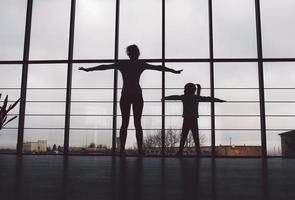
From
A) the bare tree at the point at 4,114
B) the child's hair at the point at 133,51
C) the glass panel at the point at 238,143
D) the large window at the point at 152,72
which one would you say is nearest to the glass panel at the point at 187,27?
the large window at the point at 152,72

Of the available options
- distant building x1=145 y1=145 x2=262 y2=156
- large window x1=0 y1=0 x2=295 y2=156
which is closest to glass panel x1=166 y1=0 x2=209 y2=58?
large window x1=0 y1=0 x2=295 y2=156

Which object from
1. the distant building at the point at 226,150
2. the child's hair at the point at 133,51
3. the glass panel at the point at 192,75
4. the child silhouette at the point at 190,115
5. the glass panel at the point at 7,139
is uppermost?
the glass panel at the point at 192,75

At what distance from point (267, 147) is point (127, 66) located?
3.34 m

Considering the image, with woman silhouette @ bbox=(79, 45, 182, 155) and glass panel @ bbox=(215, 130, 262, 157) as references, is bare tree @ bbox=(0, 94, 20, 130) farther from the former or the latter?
glass panel @ bbox=(215, 130, 262, 157)

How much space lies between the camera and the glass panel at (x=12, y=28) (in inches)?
271

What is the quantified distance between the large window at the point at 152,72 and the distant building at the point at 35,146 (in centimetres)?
2

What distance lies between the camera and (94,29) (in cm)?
705

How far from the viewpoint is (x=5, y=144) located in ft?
21.0

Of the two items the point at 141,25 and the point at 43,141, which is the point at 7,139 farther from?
the point at 141,25

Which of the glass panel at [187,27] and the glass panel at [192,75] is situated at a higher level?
the glass panel at [187,27]

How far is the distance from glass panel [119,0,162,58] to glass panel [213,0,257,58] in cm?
115

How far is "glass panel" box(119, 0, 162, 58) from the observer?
6.75 m

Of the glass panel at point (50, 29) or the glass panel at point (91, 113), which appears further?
the glass panel at point (50, 29)

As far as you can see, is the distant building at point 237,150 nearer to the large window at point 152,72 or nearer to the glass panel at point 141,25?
the large window at point 152,72
